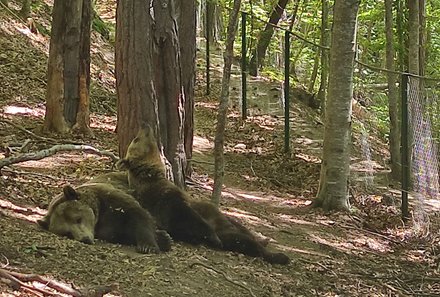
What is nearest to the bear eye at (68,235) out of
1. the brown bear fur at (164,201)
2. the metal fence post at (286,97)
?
the brown bear fur at (164,201)

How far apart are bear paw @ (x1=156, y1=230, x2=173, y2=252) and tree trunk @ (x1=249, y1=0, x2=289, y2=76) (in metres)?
12.9

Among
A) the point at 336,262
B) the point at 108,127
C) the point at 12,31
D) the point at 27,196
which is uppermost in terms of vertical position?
the point at 12,31

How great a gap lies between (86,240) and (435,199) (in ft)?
22.1

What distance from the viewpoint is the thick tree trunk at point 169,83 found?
24.0 ft

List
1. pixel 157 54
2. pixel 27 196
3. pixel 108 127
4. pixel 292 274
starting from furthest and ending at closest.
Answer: pixel 108 127
pixel 157 54
pixel 27 196
pixel 292 274

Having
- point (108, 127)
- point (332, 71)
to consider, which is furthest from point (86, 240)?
point (108, 127)

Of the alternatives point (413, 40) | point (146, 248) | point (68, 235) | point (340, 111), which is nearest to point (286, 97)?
point (413, 40)

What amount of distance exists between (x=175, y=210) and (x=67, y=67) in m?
5.66

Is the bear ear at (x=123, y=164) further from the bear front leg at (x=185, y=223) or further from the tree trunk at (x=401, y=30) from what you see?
the tree trunk at (x=401, y=30)

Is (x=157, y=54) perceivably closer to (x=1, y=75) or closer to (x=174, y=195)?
(x=174, y=195)

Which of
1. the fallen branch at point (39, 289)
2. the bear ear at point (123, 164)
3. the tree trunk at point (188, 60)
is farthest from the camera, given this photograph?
the tree trunk at point (188, 60)

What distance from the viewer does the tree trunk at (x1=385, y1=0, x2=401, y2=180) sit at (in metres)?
12.7

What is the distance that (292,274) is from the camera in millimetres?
6188

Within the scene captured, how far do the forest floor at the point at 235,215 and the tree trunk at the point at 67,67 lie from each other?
0.40 meters
